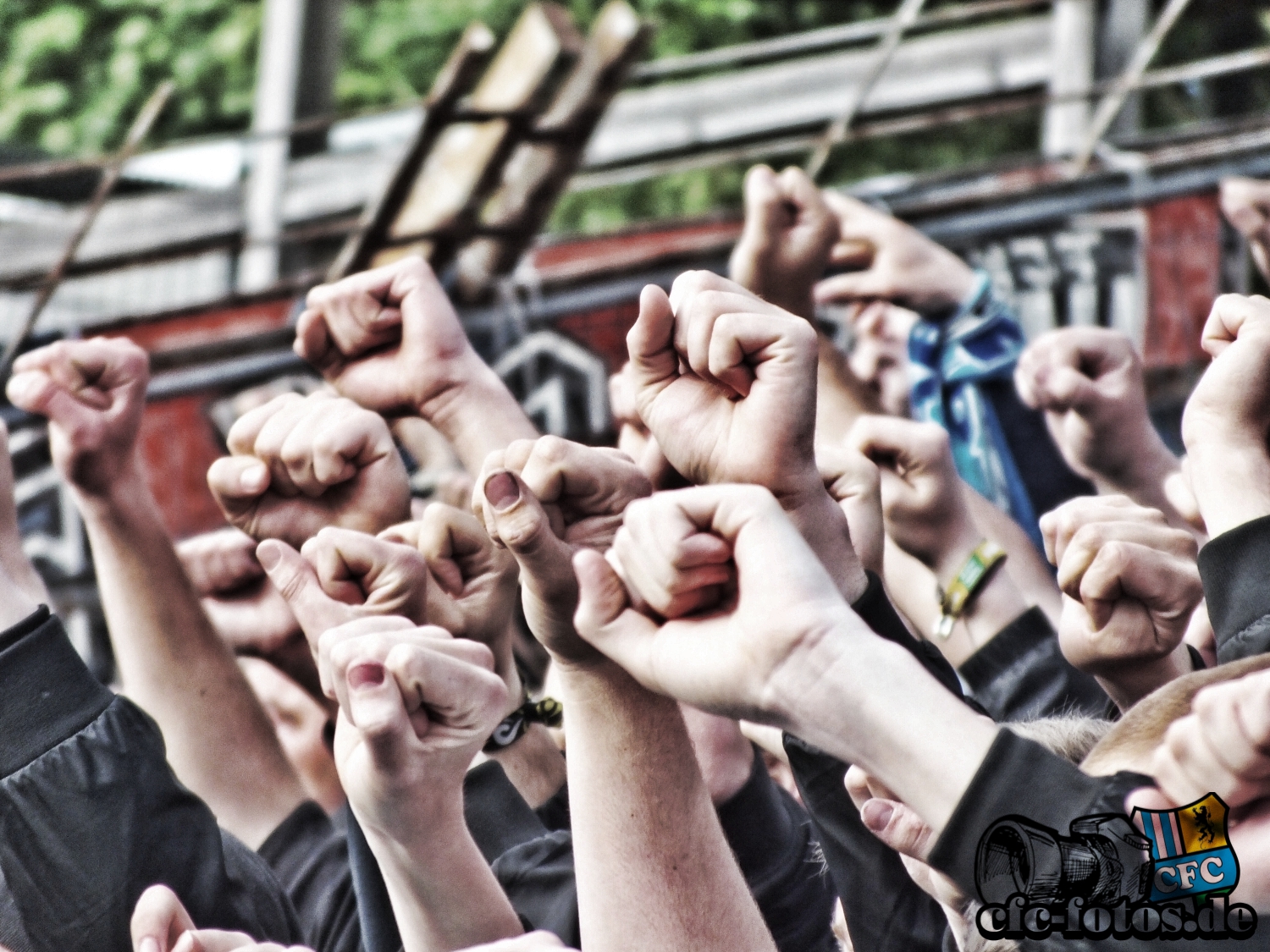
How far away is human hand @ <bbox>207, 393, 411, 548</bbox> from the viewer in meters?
1.24

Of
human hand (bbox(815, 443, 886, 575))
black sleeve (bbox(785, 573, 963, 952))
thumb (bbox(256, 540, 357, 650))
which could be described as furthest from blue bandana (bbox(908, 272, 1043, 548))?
thumb (bbox(256, 540, 357, 650))

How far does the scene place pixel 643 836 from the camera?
901 mm

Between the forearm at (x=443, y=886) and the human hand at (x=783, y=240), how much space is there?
794mm

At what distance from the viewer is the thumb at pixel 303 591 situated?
1096mm

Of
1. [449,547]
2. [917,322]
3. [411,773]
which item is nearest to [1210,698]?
[411,773]

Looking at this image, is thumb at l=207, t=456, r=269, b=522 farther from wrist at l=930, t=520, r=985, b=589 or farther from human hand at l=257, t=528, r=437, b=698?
wrist at l=930, t=520, r=985, b=589

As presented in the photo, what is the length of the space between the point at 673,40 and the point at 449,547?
4473mm

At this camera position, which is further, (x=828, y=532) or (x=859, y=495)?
Answer: (x=859, y=495)

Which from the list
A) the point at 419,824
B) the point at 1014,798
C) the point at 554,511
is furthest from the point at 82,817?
the point at 1014,798

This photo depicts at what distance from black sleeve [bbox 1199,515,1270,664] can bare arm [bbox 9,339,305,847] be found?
969 mm

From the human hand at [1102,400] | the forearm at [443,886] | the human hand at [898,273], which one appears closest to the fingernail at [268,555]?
the forearm at [443,886]

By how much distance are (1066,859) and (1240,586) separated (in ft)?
1.17

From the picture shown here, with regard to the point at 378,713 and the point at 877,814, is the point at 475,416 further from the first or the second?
the point at 877,814

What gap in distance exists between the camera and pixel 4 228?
3.47 metres
